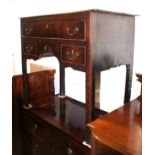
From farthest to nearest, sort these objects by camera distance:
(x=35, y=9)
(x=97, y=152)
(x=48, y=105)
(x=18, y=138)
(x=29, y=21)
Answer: (x=35, y=9)
(x=18, y=138)
(x=48, y=105)
(x=29, y=21)
(x=97, y=152)

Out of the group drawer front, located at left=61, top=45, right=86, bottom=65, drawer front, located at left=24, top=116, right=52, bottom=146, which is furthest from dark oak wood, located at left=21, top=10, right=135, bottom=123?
drawer front, located at left=24, top=116, right=52, bottom=146

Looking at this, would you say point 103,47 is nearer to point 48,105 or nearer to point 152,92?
point 152,92

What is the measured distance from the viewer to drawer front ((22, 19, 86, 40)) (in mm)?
1189

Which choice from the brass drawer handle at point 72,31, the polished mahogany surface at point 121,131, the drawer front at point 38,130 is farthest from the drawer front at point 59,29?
the drawer front at point 38,130

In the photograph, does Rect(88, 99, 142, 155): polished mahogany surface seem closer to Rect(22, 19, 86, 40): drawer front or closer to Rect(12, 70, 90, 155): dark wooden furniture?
Rect(12, 70, 90, 155): dark wooden furniture

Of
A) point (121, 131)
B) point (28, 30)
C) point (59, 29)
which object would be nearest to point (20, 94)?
point (28, 30)

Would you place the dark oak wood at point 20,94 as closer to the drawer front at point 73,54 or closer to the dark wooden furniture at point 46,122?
the dark wooden furniture at point 46,122

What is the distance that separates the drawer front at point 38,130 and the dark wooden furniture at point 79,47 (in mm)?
17

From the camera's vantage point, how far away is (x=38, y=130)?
178cm

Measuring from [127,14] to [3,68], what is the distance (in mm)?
1067

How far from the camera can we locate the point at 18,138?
2.10 meters

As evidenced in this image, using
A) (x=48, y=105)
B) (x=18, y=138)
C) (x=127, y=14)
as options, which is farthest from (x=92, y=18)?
(x=18, y=138)

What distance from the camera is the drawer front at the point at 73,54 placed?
3.96ft

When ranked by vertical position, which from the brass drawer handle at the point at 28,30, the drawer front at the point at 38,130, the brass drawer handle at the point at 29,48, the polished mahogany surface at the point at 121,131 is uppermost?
the brass drawer handle at the point at 28,30
